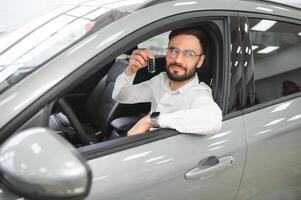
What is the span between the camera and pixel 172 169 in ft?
4.31

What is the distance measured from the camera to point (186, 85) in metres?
1.73

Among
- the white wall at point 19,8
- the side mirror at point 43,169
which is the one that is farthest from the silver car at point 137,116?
the white wall at point 19,8

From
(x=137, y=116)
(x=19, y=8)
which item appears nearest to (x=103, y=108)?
(x=137, y=116)

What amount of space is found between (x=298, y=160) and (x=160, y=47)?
3.03 ft

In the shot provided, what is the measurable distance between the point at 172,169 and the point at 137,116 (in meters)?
0.74

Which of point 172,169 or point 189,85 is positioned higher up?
point 189,85

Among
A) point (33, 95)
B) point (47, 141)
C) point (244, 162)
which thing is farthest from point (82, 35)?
point (244, 162)

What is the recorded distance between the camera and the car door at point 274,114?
1.55m

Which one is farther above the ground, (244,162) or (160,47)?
(160,47)

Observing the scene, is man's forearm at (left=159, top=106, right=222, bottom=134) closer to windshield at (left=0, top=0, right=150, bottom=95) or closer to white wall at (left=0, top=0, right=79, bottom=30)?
windshield at (left=0, top=0, right=150, bottom=95)

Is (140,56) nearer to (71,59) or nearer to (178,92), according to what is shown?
(178,92)

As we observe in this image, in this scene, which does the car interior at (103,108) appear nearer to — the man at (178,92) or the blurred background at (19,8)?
the man at (178,92)

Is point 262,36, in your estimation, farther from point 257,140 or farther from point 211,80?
point 257,140

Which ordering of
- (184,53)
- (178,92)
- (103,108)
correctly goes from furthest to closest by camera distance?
(103,108) < (178,92) < (184,53)
